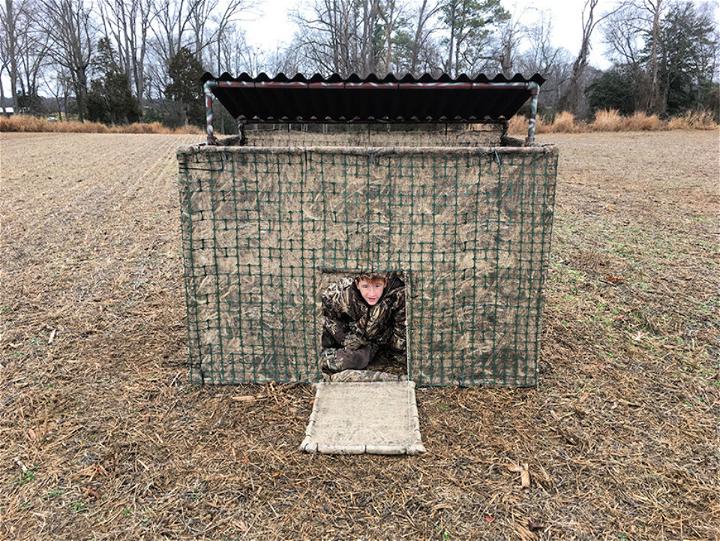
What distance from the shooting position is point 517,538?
2480 millimetres

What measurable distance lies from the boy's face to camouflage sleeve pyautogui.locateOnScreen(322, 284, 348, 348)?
296mm

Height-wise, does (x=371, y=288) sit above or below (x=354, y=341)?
above

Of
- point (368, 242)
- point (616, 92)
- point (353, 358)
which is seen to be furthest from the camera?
point (616, 92)

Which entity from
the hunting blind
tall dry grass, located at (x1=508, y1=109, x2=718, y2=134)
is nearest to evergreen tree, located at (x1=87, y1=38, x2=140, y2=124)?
tall dry grass, located at (x1=508, y1=109, x2=718, y2=134)

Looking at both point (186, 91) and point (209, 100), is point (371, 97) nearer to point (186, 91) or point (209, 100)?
point (209, 100)

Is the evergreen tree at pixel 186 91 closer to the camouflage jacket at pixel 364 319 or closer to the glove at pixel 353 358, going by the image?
the camouflage jacket at pixel 364 319

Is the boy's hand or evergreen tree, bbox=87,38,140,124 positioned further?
evergreen tree, bbox=87,38,140,124

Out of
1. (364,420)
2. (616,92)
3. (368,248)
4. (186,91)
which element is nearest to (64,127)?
(186,91)

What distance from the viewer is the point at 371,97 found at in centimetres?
449

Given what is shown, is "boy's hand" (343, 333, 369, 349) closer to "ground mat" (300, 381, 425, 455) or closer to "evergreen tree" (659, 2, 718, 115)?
"ground mat" (300, 381, 425, 455)

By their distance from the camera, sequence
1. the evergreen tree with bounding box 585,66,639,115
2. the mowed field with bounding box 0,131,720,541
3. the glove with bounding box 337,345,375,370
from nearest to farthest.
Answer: the mowed field with bounding box 0,131,720,541
the glove with bounding box 337,345,375,370
the evergreen tree with bounding box 585,66,639,115

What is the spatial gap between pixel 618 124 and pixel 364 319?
21.5 m

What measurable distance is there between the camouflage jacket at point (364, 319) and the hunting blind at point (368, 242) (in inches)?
17.0

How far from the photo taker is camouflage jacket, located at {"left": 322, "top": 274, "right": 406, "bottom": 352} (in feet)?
13.2
